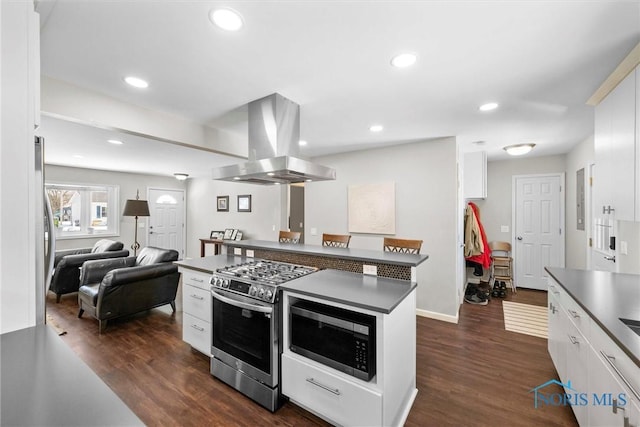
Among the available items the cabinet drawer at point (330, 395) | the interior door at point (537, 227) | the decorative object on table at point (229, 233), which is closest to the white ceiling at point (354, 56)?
the cabinet drawer at point (330, 395)

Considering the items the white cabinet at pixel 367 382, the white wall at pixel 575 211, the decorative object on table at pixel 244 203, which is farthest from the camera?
the decorative object on table at pixel 244 203

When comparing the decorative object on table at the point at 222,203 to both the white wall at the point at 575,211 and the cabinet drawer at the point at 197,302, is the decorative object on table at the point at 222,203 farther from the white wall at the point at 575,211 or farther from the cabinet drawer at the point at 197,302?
the white wall at the point at 575,211

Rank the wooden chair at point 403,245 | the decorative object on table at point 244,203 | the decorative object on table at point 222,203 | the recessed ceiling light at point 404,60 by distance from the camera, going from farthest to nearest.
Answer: the decorative object on table at point 222,203 → the decorative object on table at point 244,203 → the wooden chair at point 403,245 → the recessed ceiling light at point 404,60

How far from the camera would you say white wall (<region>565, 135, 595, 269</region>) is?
3754 mm

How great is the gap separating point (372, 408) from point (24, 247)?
1828mm

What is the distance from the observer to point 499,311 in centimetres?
393

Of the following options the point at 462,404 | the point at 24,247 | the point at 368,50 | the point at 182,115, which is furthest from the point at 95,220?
the point at 462,404

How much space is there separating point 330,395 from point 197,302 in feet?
5.07

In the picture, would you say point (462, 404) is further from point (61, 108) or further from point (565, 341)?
point (61, 108)

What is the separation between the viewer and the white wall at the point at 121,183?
565 cm

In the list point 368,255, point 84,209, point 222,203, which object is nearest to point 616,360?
point 368,255

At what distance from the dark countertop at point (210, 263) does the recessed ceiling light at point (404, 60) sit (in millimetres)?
2250

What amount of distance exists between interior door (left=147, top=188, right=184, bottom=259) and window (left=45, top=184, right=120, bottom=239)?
0.81 m

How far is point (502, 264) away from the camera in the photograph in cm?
483
